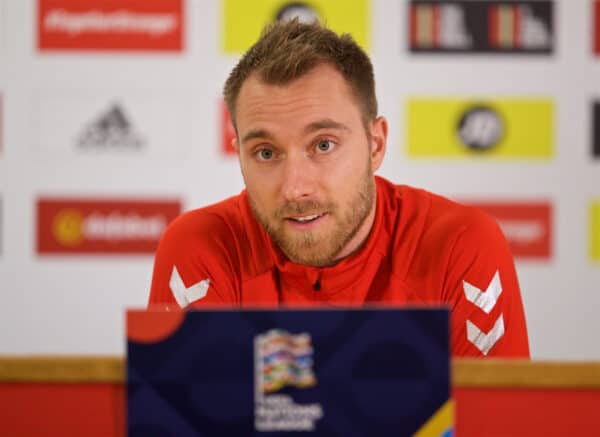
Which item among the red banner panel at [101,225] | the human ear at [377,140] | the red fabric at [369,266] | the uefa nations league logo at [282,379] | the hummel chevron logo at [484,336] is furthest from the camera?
the red banner panel at [101,225]

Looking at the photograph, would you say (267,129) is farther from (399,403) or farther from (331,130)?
(399,403)

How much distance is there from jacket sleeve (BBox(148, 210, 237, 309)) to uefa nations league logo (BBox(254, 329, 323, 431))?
28.3 inches

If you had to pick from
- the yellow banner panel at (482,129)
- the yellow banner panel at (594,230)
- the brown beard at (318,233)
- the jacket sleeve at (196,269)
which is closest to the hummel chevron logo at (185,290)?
the jacket sleeve at (196,269)

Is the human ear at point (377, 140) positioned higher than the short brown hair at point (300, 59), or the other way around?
the short brown hair at point (300, 59)

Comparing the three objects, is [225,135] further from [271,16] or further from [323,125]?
[323,125]

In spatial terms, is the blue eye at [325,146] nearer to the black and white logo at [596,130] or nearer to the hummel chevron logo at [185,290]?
the hummel chevron logo at [185,290]

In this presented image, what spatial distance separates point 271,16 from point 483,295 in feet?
5.17

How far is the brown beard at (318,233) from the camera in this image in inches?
54.6

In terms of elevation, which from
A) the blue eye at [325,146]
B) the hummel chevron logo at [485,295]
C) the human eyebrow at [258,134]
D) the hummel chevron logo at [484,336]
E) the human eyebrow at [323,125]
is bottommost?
the hummel chevron logo at [484,336]

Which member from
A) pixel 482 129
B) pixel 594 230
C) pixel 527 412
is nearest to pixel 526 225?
pixel 594 230

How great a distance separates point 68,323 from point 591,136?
1801mm

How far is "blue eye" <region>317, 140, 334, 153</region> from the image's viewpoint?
1380mm

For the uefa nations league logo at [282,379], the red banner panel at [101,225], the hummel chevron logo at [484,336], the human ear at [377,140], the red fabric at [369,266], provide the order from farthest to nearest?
1. the red banner panel at [101,225]
2. the human ear at [377,140]
3. the red fabric at [369,266]
4. the hummel chevron logo at [484,336]
5. the uefa nations league logo at [282,379]

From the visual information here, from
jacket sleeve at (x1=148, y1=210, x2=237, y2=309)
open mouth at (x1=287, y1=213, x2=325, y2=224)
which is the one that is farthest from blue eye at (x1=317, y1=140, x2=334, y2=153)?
jacket sleeve at (x1=148, y1=210, x2=237, y2=309)
